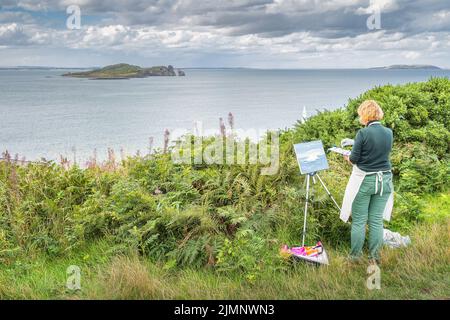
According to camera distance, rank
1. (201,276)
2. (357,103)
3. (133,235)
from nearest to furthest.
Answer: (201,276)
(133,235)
(357,103)

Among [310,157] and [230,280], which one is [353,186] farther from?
[230,280]

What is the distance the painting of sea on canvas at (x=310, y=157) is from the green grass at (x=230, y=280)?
126cm

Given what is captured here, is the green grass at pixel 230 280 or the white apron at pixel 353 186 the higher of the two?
the white apron at pixel 353 186

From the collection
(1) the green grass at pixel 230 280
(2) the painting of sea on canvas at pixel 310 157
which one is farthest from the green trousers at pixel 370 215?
(2) the painting of sea on canvas at pixel 310 157

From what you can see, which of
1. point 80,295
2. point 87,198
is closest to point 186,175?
point 87,198

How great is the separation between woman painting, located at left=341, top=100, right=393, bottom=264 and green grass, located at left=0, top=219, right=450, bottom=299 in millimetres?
310

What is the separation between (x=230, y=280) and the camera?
19.9 ft

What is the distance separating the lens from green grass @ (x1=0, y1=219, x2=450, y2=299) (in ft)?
18.9

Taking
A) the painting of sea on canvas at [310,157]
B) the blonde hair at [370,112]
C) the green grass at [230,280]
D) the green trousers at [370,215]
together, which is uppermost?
the blonde hair at [370,112]

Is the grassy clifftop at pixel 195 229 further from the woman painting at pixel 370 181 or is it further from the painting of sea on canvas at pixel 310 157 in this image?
the painting of sea on canvas at pixel 310 157

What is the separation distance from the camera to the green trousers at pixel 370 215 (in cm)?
662

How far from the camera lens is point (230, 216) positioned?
23.5 feet
